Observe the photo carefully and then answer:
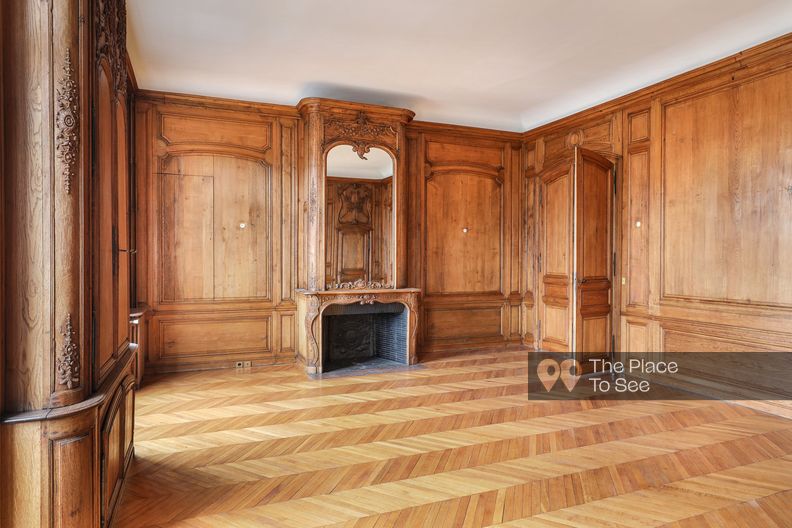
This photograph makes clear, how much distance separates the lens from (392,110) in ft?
18.9

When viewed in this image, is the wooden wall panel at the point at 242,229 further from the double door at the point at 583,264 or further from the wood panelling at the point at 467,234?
the double door at the point at 583,264

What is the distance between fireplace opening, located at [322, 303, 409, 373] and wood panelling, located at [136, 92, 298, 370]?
0.54 meters

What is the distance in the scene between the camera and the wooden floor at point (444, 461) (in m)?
2.47

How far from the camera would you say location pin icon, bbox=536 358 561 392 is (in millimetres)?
5062

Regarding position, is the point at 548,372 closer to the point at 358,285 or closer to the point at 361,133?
the point at 358,285

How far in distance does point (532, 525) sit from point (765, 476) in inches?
65.9

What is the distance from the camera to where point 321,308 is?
5.43m

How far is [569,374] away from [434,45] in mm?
3828

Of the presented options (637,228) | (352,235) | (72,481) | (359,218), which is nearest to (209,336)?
(352,235)

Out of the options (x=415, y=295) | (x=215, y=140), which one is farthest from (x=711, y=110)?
(x=215, y=140)

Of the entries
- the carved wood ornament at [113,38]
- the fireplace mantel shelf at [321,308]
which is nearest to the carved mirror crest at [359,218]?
the fireplace mantel shelf at [321,308]

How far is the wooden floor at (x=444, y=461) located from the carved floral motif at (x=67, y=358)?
1.00 metres

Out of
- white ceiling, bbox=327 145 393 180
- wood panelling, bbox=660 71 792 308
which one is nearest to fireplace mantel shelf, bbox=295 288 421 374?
white ceiling, bbox=327 145 393 180

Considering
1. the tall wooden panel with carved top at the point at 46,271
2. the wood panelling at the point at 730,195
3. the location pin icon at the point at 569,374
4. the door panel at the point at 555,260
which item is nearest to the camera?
the tall wooden panel with carved top at the point at 46,271
